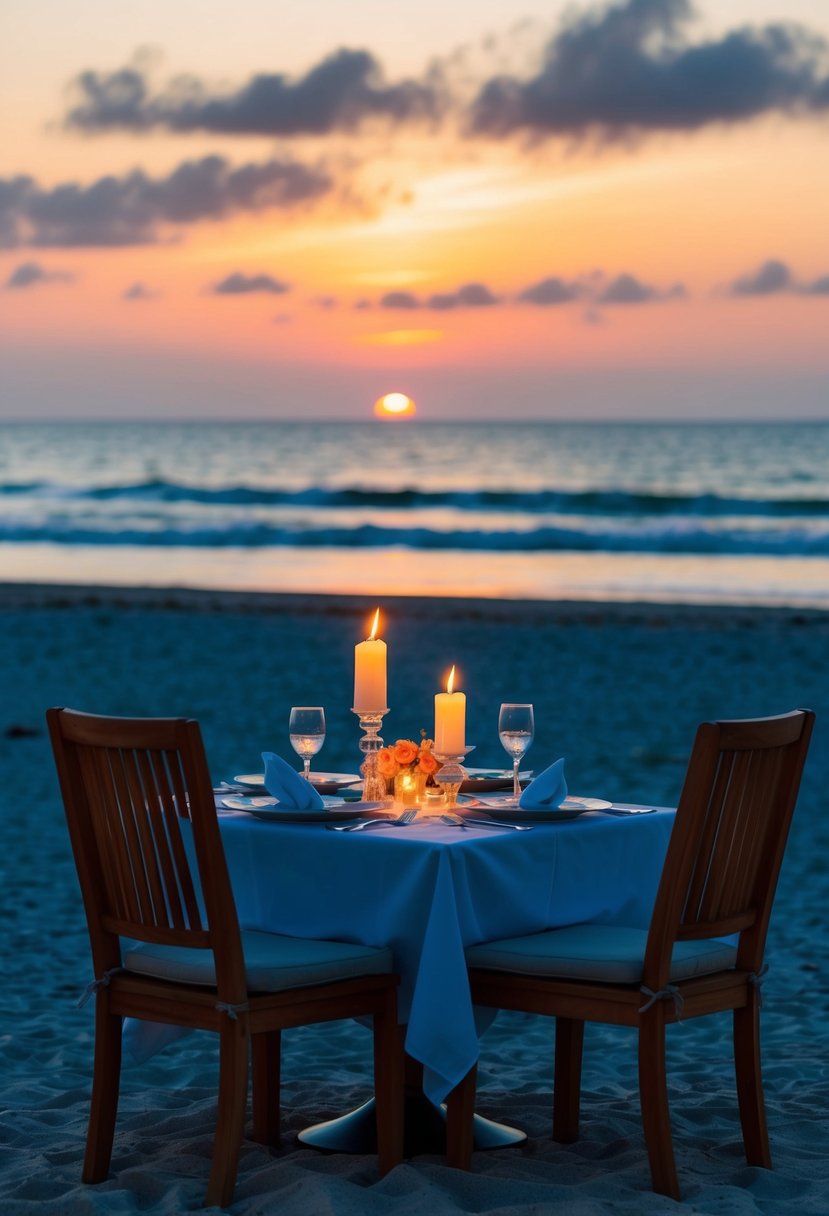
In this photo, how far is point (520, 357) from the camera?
34156 mm

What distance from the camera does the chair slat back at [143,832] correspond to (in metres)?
3.22

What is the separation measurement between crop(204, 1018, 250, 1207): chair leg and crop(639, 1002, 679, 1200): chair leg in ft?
2.50

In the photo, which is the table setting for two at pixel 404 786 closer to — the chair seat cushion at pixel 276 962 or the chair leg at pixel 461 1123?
the chair seat cushion at pixel 276 962

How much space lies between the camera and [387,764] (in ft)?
12.2

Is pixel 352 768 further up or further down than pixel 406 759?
further down

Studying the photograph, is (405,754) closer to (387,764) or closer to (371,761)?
(387,764)

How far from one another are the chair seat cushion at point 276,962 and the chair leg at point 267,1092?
458 millimetres

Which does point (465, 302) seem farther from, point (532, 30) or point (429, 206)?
point (532, 30)

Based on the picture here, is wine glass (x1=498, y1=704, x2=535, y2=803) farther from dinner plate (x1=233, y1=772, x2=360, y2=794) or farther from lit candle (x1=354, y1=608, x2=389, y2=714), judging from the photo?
dinner plate (x1=233, y1=772, x2=360, y2=794)

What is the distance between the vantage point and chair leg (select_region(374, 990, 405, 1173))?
11.2 feet

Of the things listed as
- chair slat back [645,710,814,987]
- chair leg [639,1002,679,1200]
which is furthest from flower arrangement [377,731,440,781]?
chair leg [639,1002,679,1200]

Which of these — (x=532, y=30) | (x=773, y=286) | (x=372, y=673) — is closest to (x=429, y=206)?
(x=773, y=286)

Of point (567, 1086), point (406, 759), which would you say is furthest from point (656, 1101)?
point (406, 759)

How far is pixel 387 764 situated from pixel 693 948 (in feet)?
2.48
